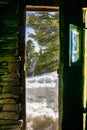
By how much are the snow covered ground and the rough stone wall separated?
490 cm

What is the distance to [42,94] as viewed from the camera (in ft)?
43.7

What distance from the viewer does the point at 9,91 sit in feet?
19.9

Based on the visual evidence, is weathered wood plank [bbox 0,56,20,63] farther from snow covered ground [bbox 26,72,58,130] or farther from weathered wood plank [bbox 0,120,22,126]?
snow covered ground [bbox 26,72,58,130]

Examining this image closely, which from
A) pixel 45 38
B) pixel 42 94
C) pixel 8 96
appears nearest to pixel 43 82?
pixel 42 94

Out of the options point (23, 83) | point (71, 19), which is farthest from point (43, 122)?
point (71, 19)

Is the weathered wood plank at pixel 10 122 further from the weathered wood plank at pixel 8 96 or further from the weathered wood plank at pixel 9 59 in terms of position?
the weathered wood plank at pixel 9 59

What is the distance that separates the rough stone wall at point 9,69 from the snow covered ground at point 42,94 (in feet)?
16.1

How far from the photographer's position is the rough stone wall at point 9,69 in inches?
238

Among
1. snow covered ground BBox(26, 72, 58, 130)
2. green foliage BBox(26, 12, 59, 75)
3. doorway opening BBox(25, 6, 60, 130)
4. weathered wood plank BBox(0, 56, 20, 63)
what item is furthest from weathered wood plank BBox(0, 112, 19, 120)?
green foliage BBox(26, 12, 59, 75)

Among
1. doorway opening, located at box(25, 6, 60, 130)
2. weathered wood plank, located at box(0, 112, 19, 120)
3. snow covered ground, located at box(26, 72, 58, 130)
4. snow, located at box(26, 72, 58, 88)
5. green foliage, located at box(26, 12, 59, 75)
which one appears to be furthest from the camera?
green foliage, located at box(26, 12, 59, 75)

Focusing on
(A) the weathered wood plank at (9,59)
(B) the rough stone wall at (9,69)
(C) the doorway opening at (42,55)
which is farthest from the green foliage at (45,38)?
(A) the weathered wood plank at (9,59)

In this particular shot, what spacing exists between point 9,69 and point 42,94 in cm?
741

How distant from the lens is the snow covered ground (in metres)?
11.8

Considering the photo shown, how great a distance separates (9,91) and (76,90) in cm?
150
